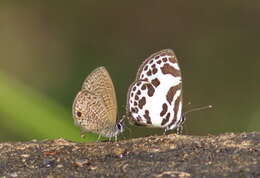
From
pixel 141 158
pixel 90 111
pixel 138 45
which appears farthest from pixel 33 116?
pixel 138 45

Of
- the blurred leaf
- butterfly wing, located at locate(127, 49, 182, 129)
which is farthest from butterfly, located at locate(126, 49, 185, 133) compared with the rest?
the blurred leaf

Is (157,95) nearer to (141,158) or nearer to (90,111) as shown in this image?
(90,111)

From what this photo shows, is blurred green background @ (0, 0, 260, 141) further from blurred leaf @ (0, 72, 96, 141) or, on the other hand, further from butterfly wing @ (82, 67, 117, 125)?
butterfly wing @ (82, 67, 117, 125)

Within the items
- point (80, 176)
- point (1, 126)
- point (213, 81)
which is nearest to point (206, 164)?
point (80, 176)

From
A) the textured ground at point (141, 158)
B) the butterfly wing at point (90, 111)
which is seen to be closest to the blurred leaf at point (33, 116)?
the butterfly wing at point (90, 111)

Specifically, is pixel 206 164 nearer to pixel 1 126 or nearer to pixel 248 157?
pixel 248 157

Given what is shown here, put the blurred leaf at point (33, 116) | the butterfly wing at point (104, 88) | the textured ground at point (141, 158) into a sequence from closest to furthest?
the textured ground at point (141, 158)
the butterfly wing at point (104, 88)
the blurred leaf at point (33, 116)

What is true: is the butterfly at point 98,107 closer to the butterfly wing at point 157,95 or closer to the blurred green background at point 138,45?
the butterfly wing at point 157,95
